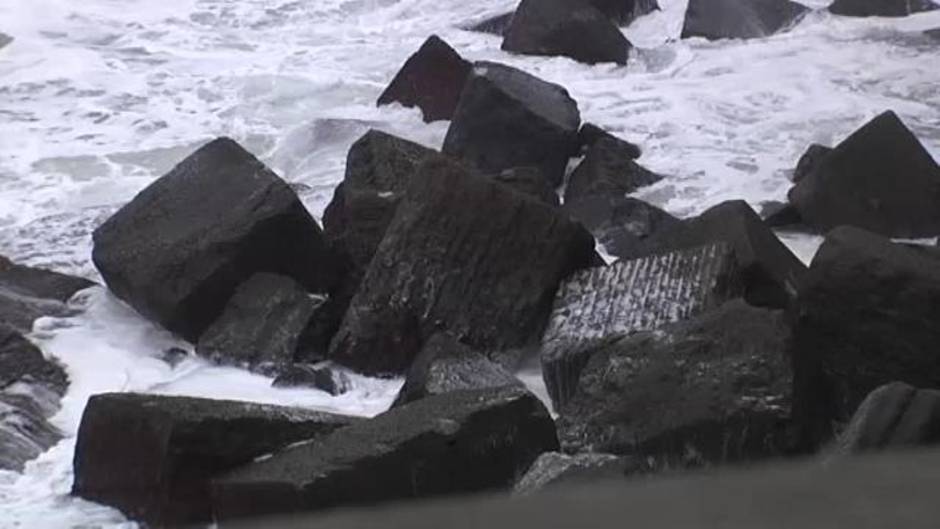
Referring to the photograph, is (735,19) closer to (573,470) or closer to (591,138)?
(591,138)

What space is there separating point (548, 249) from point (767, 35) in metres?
6.24

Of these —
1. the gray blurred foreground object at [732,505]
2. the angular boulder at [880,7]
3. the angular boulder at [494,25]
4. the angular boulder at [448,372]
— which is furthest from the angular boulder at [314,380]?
the angular boulder at [880,7]

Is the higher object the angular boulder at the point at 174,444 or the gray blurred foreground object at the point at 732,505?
the gray blurred foreground object at the point at 732,505

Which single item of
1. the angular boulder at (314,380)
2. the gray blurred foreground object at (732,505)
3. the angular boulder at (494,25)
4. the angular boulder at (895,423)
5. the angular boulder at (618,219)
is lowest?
the angular boulder at (494,25)

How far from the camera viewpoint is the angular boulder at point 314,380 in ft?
17.3

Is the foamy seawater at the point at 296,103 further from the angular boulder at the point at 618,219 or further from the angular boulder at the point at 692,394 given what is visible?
the angular boulder at the point at 692,394

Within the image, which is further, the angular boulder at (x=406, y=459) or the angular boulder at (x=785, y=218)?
the angular boulder at (x=785, y=218)

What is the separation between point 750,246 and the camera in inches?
209

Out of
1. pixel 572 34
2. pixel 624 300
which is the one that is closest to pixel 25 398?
pixel 624 300

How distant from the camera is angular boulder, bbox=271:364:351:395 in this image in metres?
5.26

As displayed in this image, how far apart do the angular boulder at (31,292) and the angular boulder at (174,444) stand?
5.46ft

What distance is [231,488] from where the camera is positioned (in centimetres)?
392

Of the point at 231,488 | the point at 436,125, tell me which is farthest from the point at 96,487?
the point at 436,125

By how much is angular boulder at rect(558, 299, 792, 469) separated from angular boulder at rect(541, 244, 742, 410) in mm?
421
